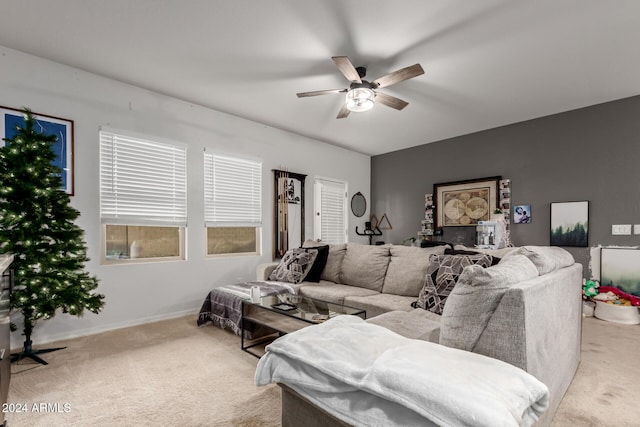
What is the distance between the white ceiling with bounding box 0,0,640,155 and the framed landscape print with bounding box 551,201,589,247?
4.28 ft

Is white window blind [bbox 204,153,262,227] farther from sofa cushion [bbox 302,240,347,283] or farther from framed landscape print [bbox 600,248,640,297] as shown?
framed landscape print [bbox 600,248,640,297]

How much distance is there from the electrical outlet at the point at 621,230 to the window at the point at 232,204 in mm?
4519

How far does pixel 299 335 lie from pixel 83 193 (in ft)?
9.82

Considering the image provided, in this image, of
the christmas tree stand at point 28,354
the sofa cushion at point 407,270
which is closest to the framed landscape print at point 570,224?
the sofa cushion at point 407,270

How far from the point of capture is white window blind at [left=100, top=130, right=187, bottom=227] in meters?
3.29

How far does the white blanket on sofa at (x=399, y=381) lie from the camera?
2.80ft

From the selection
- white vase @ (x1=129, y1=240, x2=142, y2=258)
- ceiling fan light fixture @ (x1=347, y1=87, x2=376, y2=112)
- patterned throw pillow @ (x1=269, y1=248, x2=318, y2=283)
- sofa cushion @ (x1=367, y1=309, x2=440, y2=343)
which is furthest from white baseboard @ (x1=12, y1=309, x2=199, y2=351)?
ceiling fan light fixture @ (x1=347, y1=87, x2=376, y2=112)

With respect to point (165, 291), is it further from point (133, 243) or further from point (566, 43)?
point (566, 43)

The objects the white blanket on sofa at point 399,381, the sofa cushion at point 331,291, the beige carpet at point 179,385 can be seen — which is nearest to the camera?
the white blanket on sofa at point 399,381

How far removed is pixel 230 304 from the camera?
304 centimetres

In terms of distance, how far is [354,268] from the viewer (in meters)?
3.59

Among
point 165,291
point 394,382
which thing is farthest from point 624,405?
point 165,291

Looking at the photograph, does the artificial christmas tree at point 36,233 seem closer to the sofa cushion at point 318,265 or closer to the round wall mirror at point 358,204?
the sofa cushion at point 318,265

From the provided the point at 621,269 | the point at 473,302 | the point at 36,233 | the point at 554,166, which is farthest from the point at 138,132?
the point at 621,269
